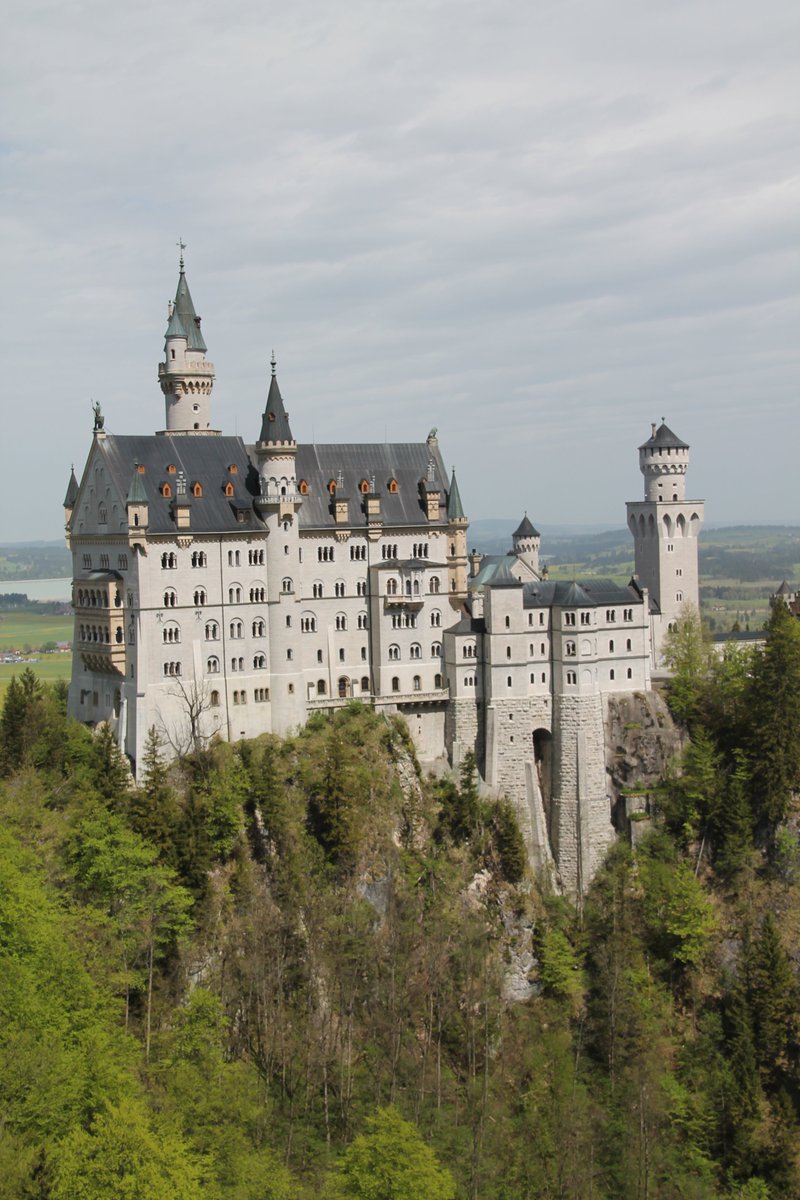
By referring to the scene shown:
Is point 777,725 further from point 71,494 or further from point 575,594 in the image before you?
point 71,494

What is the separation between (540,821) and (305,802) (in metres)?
18.0

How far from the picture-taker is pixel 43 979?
66.6 m

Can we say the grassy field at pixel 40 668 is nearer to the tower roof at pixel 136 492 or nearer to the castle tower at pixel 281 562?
the castle tower at pixel 281 562

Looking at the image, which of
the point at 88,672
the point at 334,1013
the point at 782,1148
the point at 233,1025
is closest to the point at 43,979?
the point at 233,1025

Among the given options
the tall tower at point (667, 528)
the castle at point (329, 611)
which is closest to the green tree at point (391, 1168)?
the castle at point (329, 611)

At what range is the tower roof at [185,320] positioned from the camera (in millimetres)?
103625

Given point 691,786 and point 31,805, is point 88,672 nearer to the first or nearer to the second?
point 31,805

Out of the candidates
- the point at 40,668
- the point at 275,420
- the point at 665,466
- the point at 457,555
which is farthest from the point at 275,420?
the point at 40,668

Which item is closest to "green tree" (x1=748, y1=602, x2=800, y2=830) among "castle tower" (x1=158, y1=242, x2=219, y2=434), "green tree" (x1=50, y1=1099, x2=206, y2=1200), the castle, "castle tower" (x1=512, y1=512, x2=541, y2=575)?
the castle

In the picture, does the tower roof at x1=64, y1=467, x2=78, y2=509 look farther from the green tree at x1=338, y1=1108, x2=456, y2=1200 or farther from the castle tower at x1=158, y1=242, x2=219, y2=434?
the green tree at x1=338, y1=1108, x2=456, y2=1200

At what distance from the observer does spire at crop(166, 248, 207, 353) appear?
340 ft

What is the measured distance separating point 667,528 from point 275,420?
106 ft

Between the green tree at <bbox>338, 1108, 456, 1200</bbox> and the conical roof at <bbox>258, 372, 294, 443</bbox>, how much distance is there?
45.3m

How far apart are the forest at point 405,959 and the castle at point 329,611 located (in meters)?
2.98
